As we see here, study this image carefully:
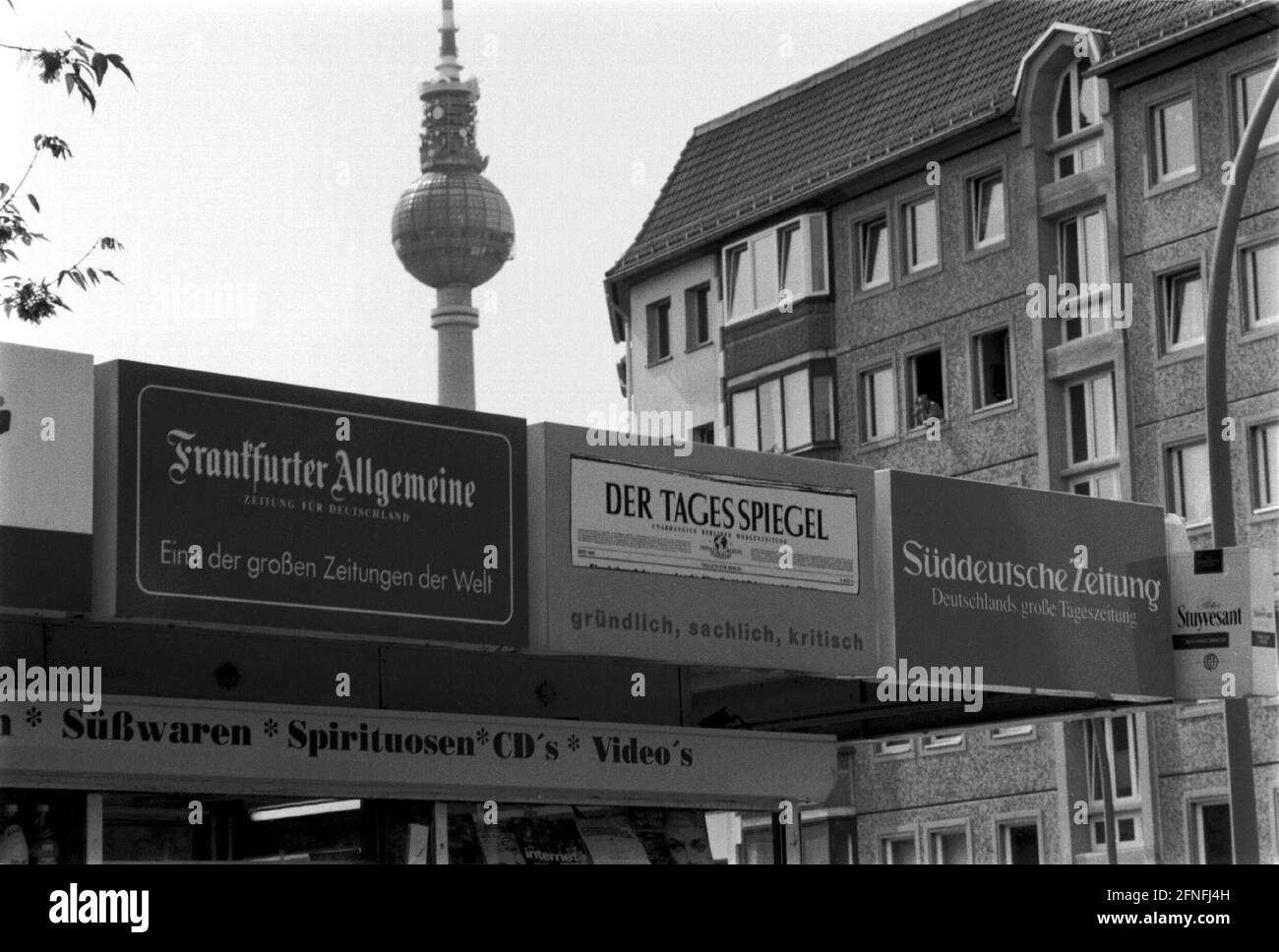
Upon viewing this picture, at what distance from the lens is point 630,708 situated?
16.9m

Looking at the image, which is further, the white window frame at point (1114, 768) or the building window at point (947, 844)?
the building window at point (947, 844)

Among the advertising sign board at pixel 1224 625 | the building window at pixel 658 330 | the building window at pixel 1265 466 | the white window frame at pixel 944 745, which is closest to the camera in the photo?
the advertising sign board at pixel 1224 625

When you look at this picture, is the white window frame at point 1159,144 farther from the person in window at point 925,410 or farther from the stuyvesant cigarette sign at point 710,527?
the stuyvesant cigarette sign at point 710,527

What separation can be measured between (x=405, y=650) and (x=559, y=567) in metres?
1.59

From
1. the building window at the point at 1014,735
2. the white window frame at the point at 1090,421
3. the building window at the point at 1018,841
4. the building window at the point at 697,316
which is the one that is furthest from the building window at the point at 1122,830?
the building window at the point at 697,316

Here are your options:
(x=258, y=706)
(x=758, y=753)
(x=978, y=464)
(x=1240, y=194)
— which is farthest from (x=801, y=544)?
(x=978, y=464)

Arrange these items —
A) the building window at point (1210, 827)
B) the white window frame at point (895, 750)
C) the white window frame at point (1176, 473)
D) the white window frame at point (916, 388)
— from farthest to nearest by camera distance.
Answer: the white window frame at point (916, 388), the white window frame at point (895, 750), the white window frame at point (1176, 473), the building window at point (1210, 827)

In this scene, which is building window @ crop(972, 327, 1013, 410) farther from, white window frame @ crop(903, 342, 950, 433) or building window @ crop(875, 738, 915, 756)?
building window @ crop(875, 738, 915, 756)

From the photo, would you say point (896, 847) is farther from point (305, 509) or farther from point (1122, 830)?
point (305, 509)

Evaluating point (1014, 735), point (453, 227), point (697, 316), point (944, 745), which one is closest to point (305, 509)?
point (1014, 735)

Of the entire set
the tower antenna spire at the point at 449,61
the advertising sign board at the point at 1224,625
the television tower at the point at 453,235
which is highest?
the tower antenna spire at the point at 449,61

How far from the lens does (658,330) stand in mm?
59062

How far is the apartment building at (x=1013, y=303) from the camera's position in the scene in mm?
42781

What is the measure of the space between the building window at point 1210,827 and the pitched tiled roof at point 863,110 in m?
14.3
